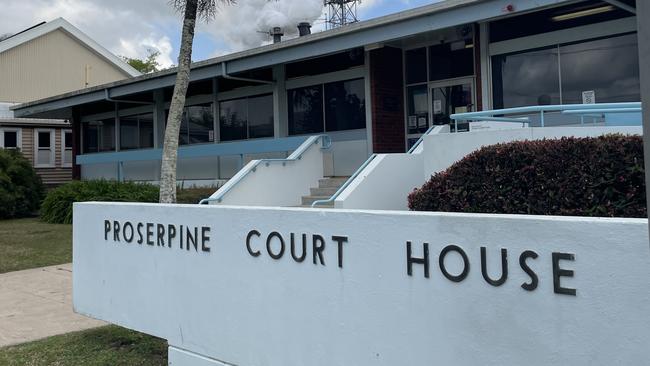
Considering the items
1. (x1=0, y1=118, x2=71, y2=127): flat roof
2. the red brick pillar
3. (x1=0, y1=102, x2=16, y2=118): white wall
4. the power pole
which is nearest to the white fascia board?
(x1=0, y1=102, x2=16, y2=118): white wall

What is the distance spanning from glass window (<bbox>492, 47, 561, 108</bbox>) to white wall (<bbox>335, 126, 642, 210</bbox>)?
2.66m

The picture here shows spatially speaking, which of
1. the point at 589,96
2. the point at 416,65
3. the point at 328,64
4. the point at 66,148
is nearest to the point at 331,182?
the point at 416,65

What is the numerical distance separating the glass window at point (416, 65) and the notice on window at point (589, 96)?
12.4ft

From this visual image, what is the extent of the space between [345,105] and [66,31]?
25.7m

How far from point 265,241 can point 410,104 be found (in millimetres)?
10313

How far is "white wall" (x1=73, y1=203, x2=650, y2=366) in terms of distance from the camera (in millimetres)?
2717

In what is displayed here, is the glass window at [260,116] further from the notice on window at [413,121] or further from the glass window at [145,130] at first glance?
the glass window at [145,130]

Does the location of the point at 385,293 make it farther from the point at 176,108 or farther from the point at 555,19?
the point at 176,108

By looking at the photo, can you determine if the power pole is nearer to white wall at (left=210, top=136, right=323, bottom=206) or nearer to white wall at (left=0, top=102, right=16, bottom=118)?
white wall at (left=210, top=136, right=323, bottom=206)

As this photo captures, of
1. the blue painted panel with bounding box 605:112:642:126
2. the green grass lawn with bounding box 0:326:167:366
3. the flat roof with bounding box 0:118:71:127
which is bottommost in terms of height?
the green grass lawn with bounding box 0:326:167:366

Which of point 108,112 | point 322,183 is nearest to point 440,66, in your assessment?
point 322,183

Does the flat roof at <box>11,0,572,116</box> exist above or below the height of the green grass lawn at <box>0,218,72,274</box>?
above

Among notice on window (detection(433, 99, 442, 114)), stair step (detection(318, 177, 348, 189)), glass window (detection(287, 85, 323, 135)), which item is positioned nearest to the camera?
stair step (detection(318, 177, 348, 189))

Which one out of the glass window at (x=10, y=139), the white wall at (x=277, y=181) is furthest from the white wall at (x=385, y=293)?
the glass window at (x=10, y=139)
